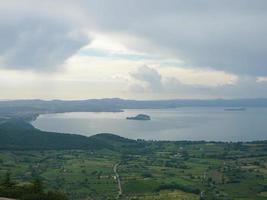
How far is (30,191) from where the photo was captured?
32531 mm

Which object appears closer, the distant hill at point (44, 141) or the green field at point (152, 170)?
the green field at point (152, 170)

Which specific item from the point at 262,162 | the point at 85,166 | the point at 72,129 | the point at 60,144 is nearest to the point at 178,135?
the point at 72,129

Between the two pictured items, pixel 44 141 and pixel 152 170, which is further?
pixel 44 141

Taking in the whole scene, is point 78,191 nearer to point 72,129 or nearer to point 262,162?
point 262,162

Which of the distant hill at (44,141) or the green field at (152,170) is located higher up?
the distant hill at (44,141)

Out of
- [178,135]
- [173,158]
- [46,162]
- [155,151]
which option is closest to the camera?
[46,162]

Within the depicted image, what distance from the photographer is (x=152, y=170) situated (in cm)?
8081

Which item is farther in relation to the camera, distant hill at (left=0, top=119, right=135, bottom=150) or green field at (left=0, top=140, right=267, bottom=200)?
distant hill at (left=0, top=119, right=135, bottom=150)

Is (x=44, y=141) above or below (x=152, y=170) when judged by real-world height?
above

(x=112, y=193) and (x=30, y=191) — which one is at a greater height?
(x=30, y=191)

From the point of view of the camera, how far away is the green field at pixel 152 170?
62.8 meters

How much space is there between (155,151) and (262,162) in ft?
89.0

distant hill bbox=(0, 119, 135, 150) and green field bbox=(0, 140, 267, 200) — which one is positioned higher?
distant hill bbox=(0, 119, 135, 150)

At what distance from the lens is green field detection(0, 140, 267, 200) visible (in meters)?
62.8
